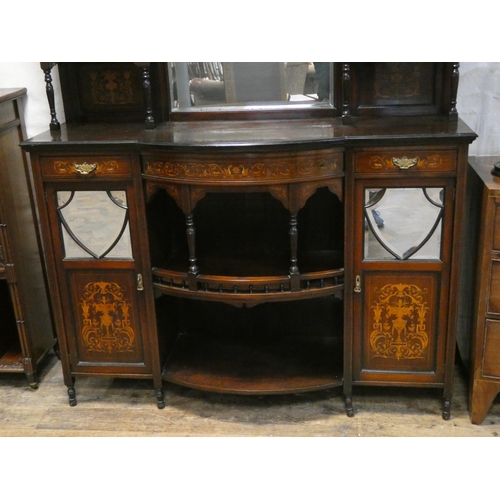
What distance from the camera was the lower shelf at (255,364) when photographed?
7.62 ft

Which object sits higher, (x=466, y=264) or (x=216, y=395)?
(x=466, y=264)

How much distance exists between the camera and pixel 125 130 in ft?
7.32

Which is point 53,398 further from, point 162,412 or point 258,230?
point 258,230

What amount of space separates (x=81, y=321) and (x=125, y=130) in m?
0.69

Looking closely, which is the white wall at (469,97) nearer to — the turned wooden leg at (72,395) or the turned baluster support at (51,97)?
the turned baluster support at (51,97)

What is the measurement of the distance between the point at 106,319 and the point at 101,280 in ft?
0.48

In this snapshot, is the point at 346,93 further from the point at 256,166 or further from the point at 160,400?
the point at 160,400

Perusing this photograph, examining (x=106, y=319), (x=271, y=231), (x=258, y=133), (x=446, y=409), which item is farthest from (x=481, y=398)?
(x=106, y=319)

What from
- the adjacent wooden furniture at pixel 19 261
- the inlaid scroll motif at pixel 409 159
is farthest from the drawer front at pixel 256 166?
the adjacent wooden furniture at pixel 19 261

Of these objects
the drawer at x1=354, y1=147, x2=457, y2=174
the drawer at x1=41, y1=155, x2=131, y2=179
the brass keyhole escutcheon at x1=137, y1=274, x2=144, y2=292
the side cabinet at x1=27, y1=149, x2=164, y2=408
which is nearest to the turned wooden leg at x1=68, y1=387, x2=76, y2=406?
the side cabinet at x1=27, y1=149, x2=164, y2=408

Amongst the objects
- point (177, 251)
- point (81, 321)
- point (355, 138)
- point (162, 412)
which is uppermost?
point (355, 138)

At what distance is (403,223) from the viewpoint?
82.5 inches

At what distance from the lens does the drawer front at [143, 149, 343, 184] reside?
1971 mm

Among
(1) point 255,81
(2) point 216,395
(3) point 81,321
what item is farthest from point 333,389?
(1) point 255,81
